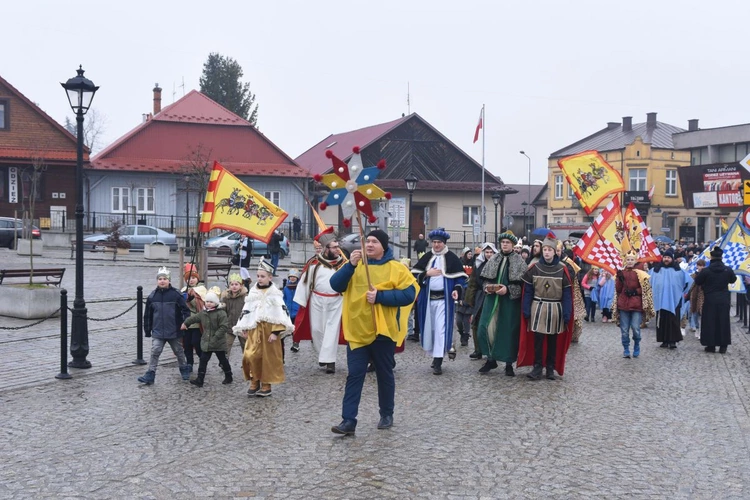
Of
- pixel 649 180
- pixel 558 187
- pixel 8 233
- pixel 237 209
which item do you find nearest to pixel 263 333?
pixel 237 209

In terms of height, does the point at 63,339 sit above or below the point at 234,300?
below

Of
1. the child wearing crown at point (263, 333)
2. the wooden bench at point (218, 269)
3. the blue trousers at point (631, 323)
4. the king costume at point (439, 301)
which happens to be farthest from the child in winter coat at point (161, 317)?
the wooden bench at point (218, 269)

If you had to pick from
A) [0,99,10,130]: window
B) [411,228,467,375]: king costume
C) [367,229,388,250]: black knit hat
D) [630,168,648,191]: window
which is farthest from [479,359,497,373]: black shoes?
[630,168,648,191]: window

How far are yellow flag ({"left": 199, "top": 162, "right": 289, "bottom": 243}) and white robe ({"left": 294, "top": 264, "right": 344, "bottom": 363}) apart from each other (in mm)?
1670

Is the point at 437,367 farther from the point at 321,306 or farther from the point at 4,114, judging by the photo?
the point at 4,114

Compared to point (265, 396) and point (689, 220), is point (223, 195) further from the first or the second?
point (689, 220)

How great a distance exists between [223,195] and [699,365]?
732 cm

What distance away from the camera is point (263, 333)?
9906 mm

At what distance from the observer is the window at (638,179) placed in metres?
63.2

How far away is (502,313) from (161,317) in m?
4.28

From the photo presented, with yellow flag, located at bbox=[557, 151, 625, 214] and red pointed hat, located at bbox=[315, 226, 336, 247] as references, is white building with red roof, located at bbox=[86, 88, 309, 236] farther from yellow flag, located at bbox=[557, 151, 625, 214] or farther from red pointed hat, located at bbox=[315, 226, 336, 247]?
red pointed hat, located at bbox=[315, 226, 336, 247]

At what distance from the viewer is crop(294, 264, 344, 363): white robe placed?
11102 millimetres

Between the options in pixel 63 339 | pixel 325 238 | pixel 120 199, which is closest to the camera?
pixel 63 339

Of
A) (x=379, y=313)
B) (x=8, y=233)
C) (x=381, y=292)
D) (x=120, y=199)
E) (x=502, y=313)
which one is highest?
(x=120, y=199)
